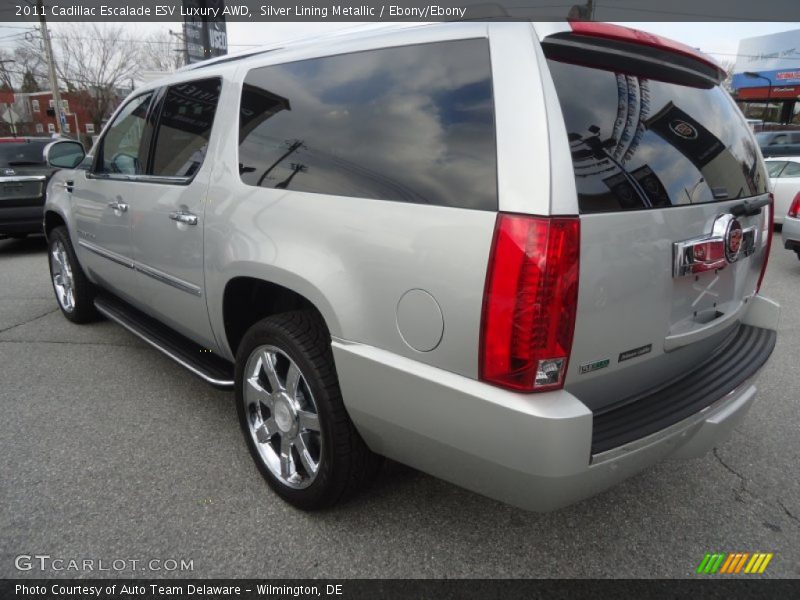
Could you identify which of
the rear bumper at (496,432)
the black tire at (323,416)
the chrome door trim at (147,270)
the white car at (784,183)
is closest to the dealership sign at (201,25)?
the chrome door trim at (147,270)

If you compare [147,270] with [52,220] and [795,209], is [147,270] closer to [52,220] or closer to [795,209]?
[52,220]

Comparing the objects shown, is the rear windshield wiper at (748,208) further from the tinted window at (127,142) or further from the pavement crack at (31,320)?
the pavement crack at (31,320)

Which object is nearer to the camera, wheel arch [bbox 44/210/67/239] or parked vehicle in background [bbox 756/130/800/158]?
wheel arch [bbox 44/210/67/239]

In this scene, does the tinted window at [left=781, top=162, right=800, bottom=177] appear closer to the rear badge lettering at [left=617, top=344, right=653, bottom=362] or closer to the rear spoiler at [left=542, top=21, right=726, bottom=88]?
the rear spoiler at [left=542, top=21, right=726, bottom=88]

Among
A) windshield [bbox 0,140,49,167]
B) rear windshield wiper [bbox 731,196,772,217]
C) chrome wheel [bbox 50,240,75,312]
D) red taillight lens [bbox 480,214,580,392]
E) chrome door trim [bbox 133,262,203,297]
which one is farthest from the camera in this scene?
windshield [bbox 0,140,49,167]

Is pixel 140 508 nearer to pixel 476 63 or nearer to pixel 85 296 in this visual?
pixel 476 63

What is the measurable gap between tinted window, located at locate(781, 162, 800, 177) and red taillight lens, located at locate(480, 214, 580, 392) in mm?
9708

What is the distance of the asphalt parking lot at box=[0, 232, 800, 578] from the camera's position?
2098 millimetres

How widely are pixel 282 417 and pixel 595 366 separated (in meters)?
1.34

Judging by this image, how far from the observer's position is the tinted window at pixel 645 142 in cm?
160

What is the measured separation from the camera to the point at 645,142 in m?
1.79

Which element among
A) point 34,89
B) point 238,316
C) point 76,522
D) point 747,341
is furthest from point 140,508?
point 34,89

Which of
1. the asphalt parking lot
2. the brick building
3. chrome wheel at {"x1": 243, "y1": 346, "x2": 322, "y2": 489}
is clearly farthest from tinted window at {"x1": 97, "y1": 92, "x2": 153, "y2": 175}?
the brick building
